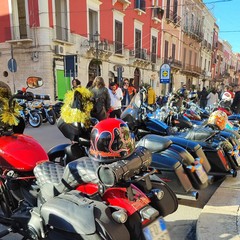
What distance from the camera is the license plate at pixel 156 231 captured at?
5.49ft

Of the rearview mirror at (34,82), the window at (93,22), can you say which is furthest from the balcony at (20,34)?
the window at (93,22)

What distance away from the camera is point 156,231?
5.63 ft

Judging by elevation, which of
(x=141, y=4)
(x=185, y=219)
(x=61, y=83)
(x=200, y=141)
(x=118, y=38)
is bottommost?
(x=185, y=219)

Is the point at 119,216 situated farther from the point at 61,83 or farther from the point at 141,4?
the point at 141,4

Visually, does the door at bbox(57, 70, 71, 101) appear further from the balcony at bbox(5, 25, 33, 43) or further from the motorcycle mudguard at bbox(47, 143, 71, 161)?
the motorcycle mudguard at bbox(47, 143, 71, 161)

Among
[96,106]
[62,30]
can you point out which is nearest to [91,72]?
[62,30]

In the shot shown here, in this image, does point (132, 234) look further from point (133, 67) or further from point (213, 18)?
point (213, 18)

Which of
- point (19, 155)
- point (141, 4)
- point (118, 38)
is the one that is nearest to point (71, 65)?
point (19, 155)

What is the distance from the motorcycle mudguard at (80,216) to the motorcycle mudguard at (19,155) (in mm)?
694

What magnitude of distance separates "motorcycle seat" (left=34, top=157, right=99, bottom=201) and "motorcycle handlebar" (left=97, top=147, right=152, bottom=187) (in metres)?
0.19

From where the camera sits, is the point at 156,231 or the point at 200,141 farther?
the point at 200,141

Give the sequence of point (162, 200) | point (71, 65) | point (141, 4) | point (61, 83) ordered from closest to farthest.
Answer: point (162, 200), point (71, 65), point (61, 83), point (141, 4)

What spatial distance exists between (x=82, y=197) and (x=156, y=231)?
523mm

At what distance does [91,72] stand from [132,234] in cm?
1432
